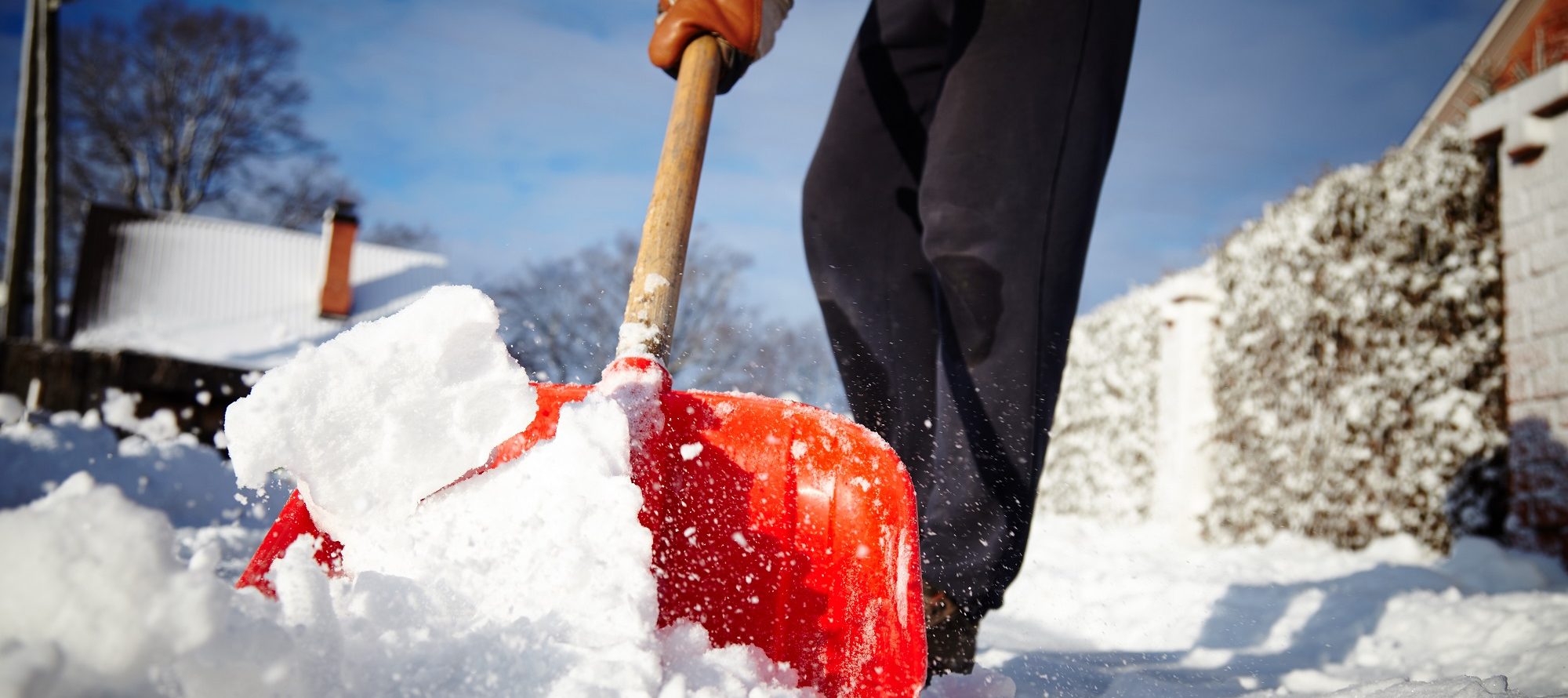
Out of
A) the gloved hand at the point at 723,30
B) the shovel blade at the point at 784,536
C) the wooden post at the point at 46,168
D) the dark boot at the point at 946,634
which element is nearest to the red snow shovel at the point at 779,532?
the shovel blade at the point at 784,536

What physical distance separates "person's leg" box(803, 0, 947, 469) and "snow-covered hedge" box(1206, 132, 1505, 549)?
331cm

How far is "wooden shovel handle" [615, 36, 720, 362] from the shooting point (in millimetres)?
1262

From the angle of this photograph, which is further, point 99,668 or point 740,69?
point 740,69

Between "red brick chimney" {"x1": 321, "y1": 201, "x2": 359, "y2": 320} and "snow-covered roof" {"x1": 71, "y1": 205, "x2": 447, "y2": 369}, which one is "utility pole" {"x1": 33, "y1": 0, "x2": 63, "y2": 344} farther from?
"red brick chimney" {"x1": 321, "y1": 201, "x2": 359, "y2": 320}

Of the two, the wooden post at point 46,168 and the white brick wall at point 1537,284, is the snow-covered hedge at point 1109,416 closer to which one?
the white brick wall at point 1537,284

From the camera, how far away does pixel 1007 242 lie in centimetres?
143

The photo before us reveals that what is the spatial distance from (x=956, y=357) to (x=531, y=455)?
792 millimetres

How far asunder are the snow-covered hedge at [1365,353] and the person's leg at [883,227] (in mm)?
3308

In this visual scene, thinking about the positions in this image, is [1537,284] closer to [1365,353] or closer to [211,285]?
[1365,353]

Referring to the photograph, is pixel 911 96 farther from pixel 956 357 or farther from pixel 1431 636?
pixel 1431 636

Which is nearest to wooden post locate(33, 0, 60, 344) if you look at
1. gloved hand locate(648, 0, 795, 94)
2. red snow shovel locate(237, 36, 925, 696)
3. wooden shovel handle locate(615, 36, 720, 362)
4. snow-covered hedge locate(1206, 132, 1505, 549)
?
gloved hand locate(648, 0, 795, 94)

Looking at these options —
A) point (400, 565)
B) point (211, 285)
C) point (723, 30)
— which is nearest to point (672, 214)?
point (723, 30)

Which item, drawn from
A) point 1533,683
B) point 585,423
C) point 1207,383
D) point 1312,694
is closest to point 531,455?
point 585,423

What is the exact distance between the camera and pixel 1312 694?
1.30 m
